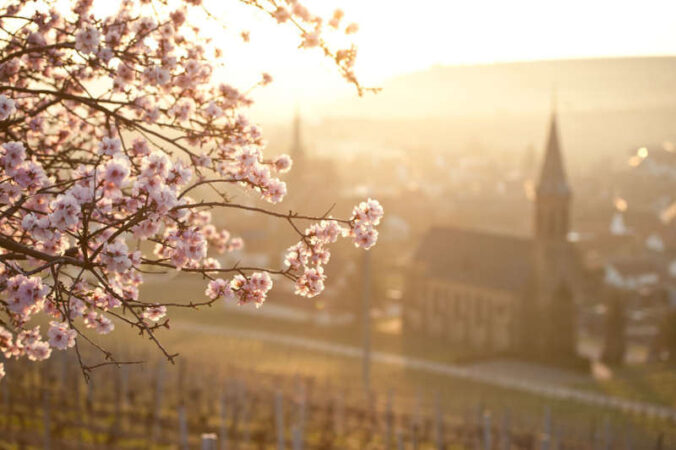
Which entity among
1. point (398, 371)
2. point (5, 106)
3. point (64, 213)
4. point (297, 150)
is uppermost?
point (297, 150)

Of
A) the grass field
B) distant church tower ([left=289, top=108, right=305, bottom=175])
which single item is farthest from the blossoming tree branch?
distant church tower ([left=289, top=108, right=305, bottom=175])

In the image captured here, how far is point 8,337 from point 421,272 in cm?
5056

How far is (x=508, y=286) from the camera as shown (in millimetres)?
54469

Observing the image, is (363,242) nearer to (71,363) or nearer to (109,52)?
(109,52)

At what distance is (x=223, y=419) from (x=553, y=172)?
33.5 m

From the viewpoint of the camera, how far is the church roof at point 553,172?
170 ft

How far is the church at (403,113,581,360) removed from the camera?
170 ft

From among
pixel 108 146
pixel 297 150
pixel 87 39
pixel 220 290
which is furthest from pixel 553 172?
pixel 108 146

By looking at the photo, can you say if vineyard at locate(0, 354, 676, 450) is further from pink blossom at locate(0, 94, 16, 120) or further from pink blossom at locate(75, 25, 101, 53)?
pink blossom at locate(0, 94, 16, 120)

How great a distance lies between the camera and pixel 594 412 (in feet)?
125

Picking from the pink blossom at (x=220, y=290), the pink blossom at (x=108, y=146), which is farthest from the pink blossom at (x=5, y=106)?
the pink blossom at (x=220, y=290)

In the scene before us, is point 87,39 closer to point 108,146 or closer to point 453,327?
point 108,146

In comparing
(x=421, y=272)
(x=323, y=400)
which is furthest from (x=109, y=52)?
(x=421, y=272)

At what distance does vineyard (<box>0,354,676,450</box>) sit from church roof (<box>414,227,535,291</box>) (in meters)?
24.0
